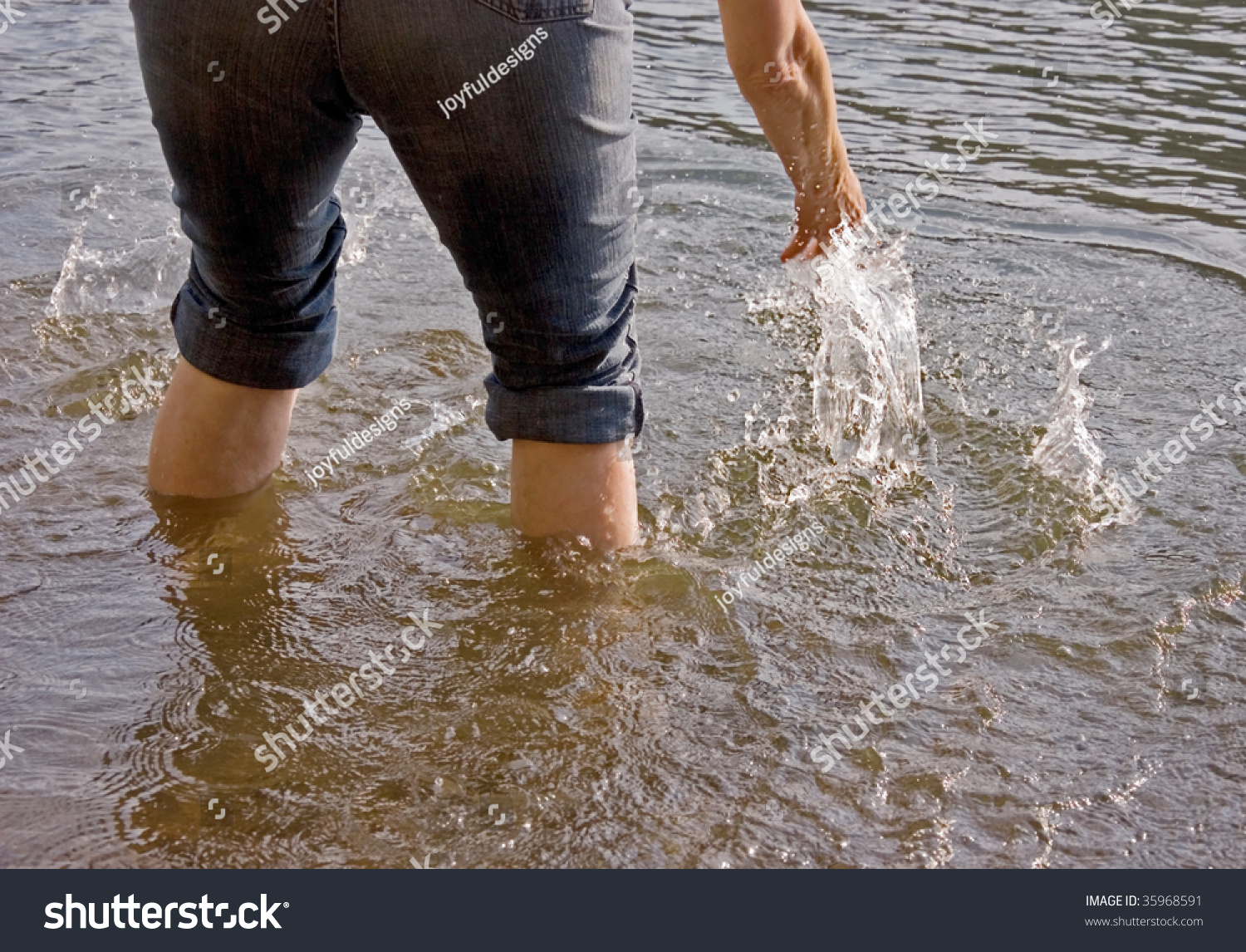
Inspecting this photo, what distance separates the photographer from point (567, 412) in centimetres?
219

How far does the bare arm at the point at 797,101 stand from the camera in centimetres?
208

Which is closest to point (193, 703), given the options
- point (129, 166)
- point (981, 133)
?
point (129, 166)

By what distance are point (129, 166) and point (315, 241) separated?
352 cm

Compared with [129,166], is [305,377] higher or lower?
higher

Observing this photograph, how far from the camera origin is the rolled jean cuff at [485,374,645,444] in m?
2.18

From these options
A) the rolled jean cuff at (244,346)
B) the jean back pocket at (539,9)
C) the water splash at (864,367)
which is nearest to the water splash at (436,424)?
the rolled jean cuff at (244,346)

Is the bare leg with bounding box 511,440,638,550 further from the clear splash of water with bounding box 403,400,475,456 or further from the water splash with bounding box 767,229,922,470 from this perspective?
the water splash with bounding box 767,229,922,470

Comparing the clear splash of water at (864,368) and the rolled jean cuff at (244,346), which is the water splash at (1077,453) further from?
the rolled jean cuff at (244,346)

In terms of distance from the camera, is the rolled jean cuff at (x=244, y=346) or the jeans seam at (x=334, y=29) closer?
the jeans seam at (x=334, y=29)

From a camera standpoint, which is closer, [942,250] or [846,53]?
[942,250]

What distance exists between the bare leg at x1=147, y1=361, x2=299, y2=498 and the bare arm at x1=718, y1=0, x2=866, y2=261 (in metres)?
1.04

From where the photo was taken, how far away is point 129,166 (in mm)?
5242

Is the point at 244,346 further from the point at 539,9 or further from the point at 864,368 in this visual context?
the point at 864,368
